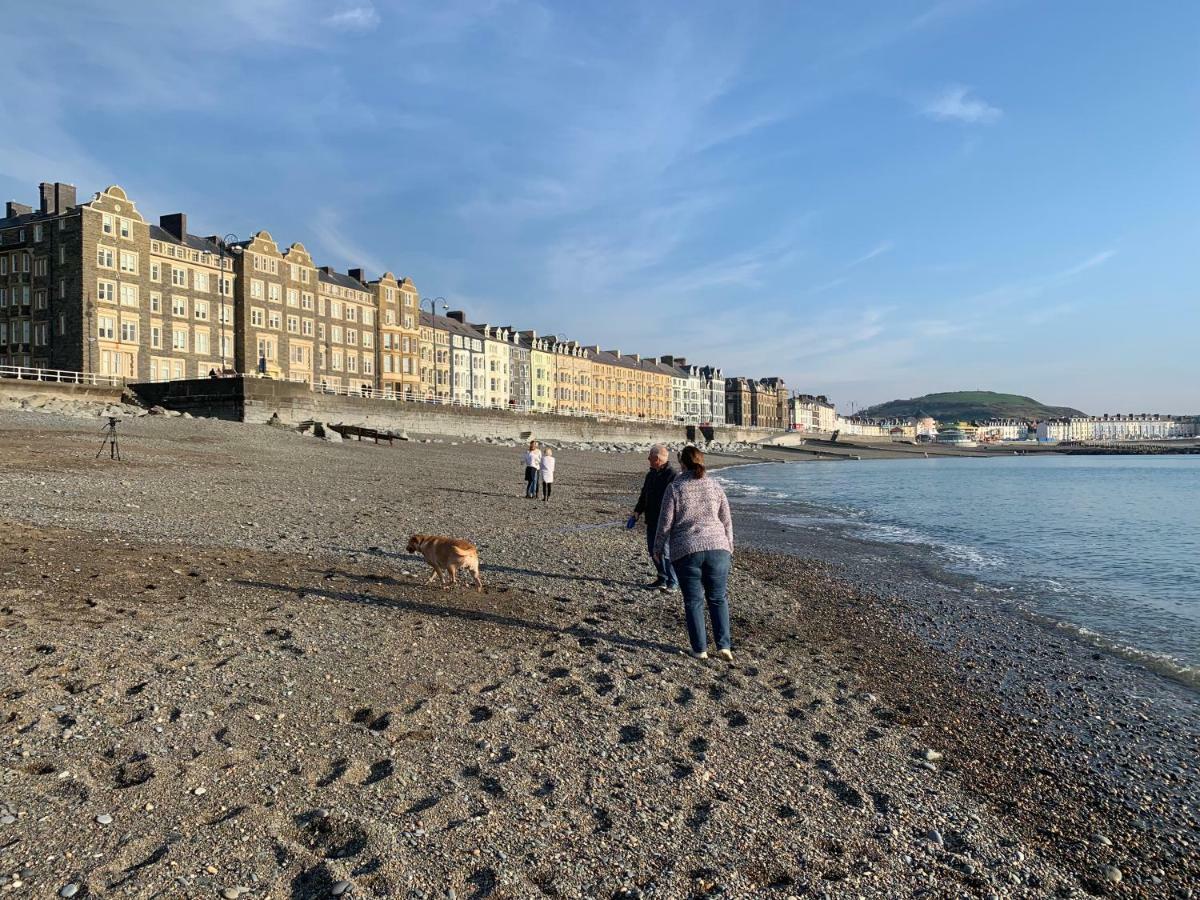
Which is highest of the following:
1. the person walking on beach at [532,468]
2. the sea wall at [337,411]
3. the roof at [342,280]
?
the roof at [342,280]

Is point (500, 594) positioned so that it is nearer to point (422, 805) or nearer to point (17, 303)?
point (422, 805)

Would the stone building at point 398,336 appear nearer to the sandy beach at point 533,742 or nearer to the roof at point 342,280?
the roof at point 342,280

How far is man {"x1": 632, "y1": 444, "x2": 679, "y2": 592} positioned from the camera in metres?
10.7

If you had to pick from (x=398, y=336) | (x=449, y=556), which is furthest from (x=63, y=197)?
(x=449, y=556)

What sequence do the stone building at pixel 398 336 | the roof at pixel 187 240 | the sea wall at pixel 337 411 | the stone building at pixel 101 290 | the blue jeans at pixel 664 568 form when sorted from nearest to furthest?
the blue jeans at pixel 664 568
the sea wall at pixel 337 411
the stone building at pixel 101 290
the roof at pixel 187 240
the stone building at pixel 398 336

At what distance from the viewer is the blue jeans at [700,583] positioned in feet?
25.2

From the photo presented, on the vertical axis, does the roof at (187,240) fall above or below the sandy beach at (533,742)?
above

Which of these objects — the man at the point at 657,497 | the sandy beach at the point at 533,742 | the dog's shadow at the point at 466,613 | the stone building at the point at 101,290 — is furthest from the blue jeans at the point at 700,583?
the stone building at the point at 101,290

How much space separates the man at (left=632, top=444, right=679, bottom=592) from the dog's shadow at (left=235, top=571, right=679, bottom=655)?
2042 millimetres

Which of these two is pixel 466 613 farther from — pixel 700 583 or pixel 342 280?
pixel 342 280

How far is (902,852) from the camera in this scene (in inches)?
176

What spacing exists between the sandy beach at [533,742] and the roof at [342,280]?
232 feet

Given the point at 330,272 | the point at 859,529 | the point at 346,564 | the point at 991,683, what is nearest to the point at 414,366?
the point at 330,272

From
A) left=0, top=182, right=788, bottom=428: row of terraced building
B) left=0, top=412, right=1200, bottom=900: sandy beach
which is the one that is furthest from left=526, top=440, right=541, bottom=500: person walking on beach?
left=0, top=182, right=788, bottom=428: row of terraced building
